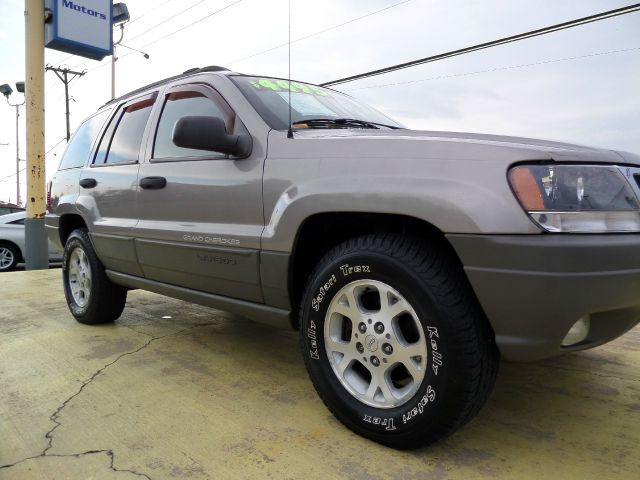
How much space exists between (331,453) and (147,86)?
2955 millimetres

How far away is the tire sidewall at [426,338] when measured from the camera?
6.23 ft

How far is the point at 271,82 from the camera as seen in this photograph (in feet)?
10.6

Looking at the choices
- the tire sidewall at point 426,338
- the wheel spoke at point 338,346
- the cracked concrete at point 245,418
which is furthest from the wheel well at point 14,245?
the wheel spoke at point 338,346

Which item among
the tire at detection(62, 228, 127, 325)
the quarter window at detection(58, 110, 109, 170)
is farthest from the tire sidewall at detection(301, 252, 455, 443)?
the quarter window at detection(58, 110, 109, 170)

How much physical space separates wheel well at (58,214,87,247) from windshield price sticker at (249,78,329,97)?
2220 millimetres

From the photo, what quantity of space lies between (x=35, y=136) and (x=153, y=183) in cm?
645

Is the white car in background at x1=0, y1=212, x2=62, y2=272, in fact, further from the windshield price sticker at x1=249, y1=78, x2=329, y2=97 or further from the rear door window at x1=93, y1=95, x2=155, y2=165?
the windshield price sticker at x1=249, y1=78, x2=329, y2=97

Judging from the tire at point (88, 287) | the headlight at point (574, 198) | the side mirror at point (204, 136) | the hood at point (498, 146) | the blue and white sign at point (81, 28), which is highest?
the blue and white sign at point (81, 28)

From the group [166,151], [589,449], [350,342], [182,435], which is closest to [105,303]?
[166,151]

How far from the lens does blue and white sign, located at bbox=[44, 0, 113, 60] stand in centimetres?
862

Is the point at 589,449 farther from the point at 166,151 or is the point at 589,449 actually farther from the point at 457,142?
the point at 166,151

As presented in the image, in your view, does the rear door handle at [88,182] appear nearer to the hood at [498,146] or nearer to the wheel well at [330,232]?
the wheel well at [330,232]

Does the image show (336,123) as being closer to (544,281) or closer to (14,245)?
(544,281)

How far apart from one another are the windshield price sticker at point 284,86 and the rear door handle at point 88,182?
1.60 metres
